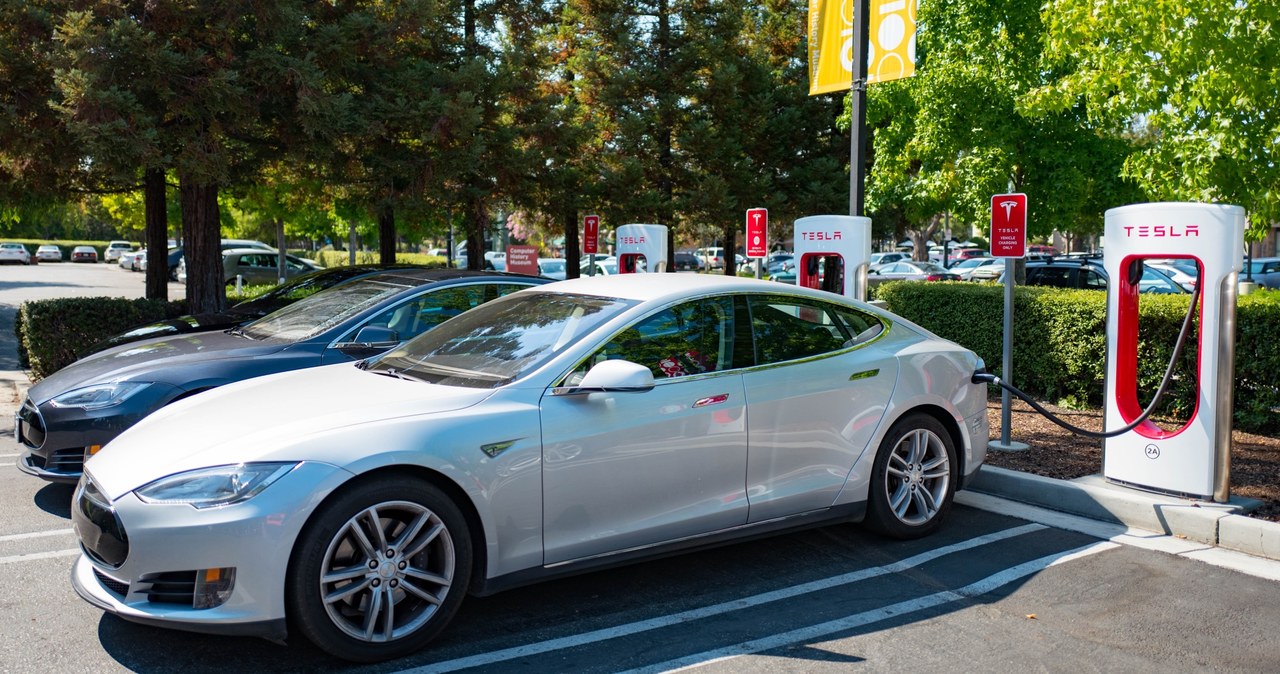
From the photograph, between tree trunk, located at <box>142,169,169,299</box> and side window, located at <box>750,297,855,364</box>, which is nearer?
side window, located at <box>750,297,855,364</box>

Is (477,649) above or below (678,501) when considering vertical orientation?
below

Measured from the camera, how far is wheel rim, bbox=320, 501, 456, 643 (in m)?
3.93

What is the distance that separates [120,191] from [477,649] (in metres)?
13.2

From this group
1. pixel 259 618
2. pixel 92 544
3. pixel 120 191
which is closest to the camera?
pixel 259 618

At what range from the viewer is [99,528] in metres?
3.97

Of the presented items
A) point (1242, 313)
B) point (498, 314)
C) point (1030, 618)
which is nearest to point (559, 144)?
point (1242, 313)

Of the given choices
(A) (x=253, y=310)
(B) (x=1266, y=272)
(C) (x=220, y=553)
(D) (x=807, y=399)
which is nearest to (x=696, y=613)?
(D) (x=807, y=399)

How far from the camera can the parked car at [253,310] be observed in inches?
356

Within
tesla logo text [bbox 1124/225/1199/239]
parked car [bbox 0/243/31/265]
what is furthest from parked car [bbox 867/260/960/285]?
parked car [bbox 0/243/31/265]

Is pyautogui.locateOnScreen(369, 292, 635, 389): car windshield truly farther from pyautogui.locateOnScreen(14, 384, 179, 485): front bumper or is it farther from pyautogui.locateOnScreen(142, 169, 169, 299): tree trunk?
pyautogui.locateOnScreen(142, 169, 169, 299): tree trunk

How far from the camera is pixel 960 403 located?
19.5ft

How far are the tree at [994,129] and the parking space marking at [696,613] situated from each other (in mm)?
10859

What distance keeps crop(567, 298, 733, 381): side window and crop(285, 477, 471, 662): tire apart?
962 millimetres

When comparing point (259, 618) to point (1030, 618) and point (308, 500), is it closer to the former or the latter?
point (308, 500)
